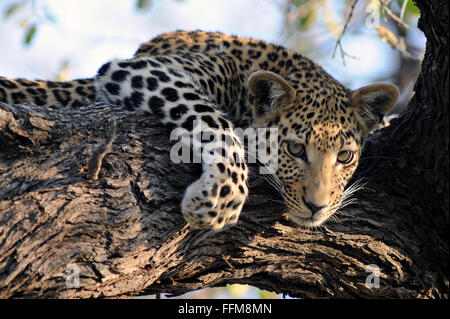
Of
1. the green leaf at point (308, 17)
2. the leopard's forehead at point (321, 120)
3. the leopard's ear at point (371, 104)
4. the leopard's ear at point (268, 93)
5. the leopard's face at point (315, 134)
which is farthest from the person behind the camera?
the green leaf at point (308, 17)

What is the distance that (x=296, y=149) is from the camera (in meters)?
5.36

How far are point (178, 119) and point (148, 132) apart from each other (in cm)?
30

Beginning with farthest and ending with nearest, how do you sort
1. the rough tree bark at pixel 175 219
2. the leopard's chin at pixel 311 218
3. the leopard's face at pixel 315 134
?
the leopard's face at pixel 315 134
the leopard's chin at pixel 311 218
the rough tree bark at pixel 175 219

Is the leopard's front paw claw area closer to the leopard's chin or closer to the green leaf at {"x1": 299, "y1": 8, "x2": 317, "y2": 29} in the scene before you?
the leopard's chin

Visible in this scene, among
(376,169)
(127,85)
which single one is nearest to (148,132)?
(127,85)

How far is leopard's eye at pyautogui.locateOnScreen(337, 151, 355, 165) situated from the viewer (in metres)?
5.39

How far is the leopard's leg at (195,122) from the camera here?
451 cm

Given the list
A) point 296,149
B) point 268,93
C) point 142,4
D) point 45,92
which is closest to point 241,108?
point 268,93

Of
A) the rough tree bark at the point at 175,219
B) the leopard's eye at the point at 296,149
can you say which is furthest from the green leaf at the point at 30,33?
the leopard's eye at the point at 296,149

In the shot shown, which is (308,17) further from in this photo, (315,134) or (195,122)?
(195,122)

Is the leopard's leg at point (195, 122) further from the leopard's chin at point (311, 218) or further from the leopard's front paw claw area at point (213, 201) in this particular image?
the leopard's chin at point (311, 218)

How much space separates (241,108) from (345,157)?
1.32 metres

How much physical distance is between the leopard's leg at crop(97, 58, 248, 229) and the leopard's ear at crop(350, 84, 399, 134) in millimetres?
1447

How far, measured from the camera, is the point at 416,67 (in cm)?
1007
